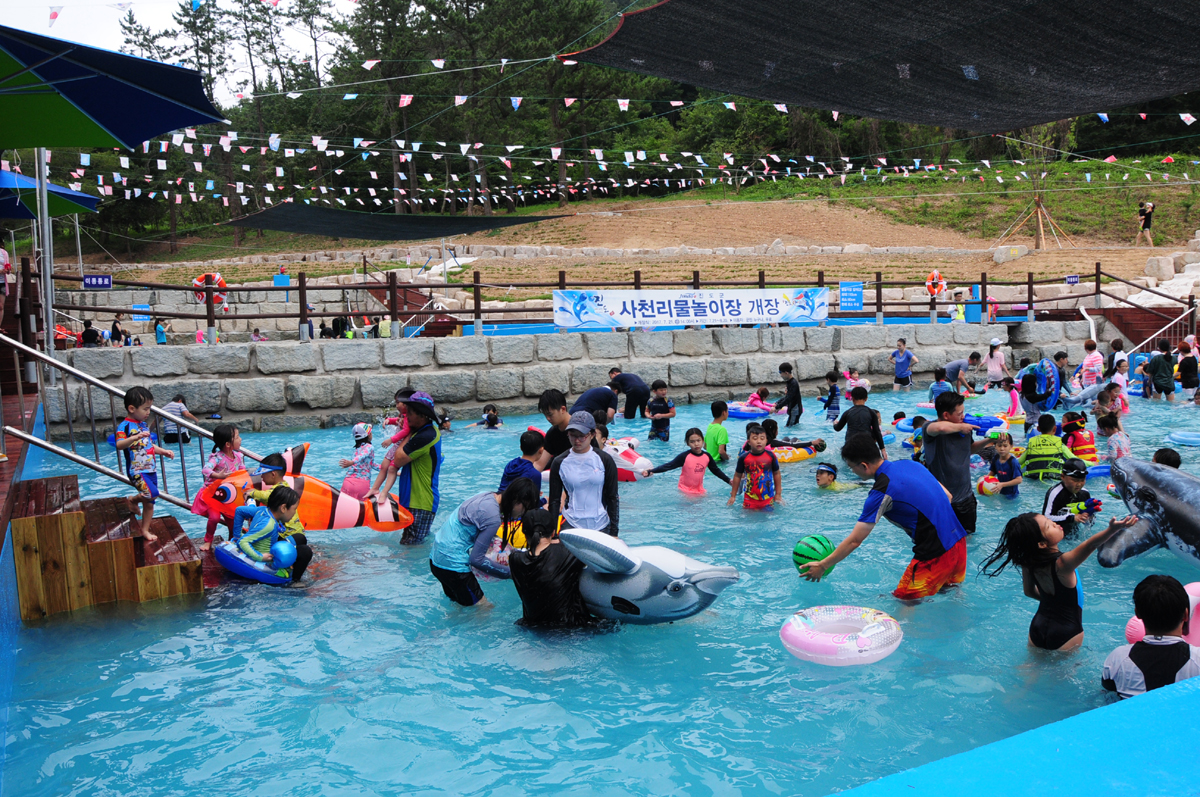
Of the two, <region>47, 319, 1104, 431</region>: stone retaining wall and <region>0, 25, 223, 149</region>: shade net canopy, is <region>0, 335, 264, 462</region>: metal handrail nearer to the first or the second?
<region>0, 25, 223, 149</region>: shade net canopy

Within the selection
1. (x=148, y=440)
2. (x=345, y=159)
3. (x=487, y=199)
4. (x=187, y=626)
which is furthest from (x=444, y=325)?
(x=345, y=159)

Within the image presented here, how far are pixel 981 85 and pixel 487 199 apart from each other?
4265 centimetres

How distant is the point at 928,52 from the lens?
7.54 meters

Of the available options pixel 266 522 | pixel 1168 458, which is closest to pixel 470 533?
pixel 266 522

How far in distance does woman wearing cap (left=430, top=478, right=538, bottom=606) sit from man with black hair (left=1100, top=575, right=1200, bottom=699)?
11.4 feet

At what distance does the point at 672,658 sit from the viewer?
Answer: 5609 millimetres

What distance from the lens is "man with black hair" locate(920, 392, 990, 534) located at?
6742 millimetres

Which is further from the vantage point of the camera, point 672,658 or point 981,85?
point 981,85

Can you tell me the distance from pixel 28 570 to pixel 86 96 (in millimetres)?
4037

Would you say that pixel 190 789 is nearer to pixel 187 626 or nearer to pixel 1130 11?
pixel 187 626

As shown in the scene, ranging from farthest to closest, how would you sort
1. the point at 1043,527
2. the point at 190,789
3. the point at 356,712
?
1. the point at 356,712
2. the point at 1043,527
3. the point at 190,789

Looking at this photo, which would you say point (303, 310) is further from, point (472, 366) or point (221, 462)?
point (221, 462)

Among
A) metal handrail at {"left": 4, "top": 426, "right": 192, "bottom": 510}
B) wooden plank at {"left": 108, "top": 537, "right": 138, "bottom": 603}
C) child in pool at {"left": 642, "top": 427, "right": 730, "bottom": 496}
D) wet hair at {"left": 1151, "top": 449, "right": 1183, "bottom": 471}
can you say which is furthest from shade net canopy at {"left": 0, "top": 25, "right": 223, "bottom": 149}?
wet hair at {"left": 1151, "top": 449, "right": 1183, "bottom": 471}

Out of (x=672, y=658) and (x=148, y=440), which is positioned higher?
(x=148, y=440)
